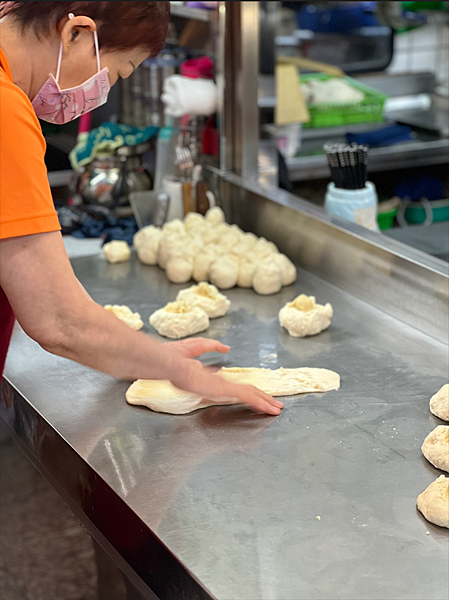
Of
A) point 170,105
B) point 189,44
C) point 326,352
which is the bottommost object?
point 326,352

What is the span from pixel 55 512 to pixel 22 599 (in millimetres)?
273

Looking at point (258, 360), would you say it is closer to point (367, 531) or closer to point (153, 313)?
point (153, 313)

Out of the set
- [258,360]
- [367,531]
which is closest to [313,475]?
[367,531]

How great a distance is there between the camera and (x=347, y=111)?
137 inches

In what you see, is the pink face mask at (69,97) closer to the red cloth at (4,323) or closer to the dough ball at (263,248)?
the red cloth at (4,323)

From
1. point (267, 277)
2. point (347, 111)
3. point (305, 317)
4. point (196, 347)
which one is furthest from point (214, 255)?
point (347, 111)

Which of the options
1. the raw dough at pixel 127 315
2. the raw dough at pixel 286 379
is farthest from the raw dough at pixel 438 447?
the raw dough at pixel 127 315

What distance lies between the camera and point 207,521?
1.02 m

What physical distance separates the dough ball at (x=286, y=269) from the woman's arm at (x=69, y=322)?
77 centimetres

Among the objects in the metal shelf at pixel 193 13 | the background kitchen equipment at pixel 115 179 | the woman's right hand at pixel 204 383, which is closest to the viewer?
the woman's right hand at pixel 204 383

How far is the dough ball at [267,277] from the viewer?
5.96ft

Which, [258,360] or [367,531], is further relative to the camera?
[258,360]

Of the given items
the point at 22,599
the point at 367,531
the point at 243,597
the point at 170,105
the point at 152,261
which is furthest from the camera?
the point at 170,105

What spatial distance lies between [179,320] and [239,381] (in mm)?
261
